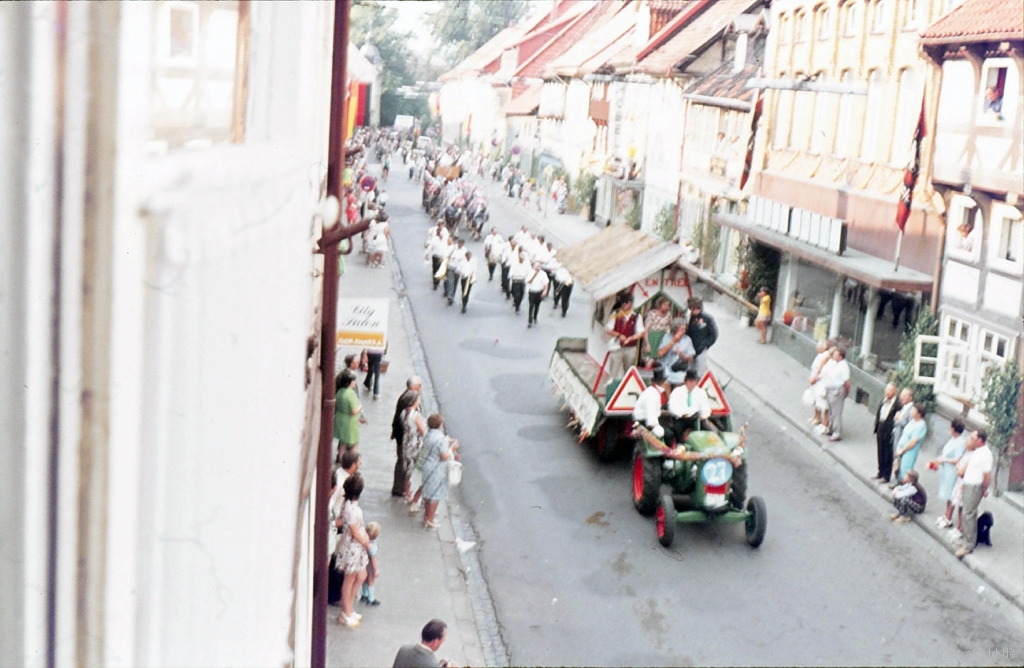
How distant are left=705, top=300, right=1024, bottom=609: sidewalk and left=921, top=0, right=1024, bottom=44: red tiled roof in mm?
5558

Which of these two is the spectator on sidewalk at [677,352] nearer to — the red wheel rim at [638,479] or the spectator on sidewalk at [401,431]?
the red wheel rim at [638,479]

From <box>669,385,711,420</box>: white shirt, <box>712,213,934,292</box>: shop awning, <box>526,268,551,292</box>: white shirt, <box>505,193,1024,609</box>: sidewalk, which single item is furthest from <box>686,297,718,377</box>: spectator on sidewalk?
<box>526,268,551,292</box>: white shirt

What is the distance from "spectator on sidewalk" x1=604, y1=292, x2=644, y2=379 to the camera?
16047 mm

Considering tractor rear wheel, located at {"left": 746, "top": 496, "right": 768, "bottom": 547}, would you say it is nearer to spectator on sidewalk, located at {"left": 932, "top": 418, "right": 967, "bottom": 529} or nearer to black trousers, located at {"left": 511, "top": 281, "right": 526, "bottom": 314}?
spectator on sidewalk, located at {"left": 932, "top": 418, "right": 967, "bottom": 529}

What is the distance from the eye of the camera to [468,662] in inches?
403

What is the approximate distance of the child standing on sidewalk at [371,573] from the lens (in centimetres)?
1071

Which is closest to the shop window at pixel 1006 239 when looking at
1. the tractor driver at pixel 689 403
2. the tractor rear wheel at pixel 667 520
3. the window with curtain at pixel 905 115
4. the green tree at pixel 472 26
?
the window with curtain at pixel 905 115

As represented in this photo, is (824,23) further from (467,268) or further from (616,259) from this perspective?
(616,259)

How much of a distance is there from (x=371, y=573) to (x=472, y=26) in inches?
3222

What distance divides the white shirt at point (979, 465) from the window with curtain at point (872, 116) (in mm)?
10400

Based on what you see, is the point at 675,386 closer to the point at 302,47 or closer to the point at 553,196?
the point at 302,47

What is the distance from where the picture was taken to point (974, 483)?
44.3 ft

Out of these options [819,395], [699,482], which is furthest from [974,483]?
[819,395]

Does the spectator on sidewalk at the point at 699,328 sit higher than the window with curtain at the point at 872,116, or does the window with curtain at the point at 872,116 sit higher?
the window with curtain at the point at 872,116
